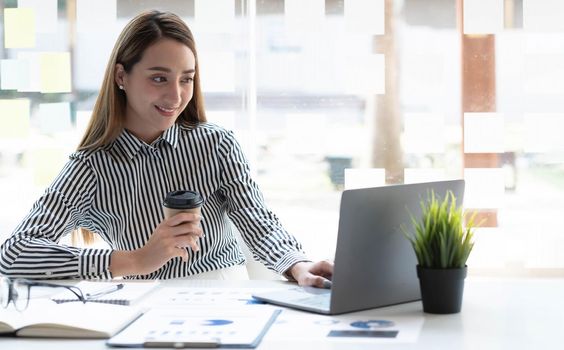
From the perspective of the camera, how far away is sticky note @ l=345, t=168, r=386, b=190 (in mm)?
3883

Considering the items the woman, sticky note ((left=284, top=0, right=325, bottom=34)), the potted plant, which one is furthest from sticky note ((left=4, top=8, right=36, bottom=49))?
the potted plant

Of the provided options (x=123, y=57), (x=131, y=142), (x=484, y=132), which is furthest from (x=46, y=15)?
(x=484, y=132)

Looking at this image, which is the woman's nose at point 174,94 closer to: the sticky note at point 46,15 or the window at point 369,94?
the window at point 369,94

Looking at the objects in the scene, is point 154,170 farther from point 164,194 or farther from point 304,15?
point 304,15

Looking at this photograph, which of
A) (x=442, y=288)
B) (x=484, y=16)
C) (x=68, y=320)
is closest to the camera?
(x=68, y=320)

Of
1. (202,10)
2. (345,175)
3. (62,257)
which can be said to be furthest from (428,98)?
(62,257)

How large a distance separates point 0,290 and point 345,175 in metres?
2.24

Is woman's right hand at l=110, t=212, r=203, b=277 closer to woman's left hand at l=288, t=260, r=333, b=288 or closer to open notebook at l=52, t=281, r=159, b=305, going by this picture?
open notebook at l=52, t=281, r=159, b=305

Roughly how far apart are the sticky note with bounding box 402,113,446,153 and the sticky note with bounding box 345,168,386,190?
0.16 m

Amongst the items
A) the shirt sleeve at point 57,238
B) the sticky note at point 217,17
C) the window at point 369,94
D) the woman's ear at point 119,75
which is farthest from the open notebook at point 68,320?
the sticky note at point 217,17

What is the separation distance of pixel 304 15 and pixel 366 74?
1.23ft

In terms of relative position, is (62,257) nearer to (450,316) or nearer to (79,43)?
(450,316)

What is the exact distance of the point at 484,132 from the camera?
3.81 metres

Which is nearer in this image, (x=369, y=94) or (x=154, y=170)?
(x=154, y=170)
